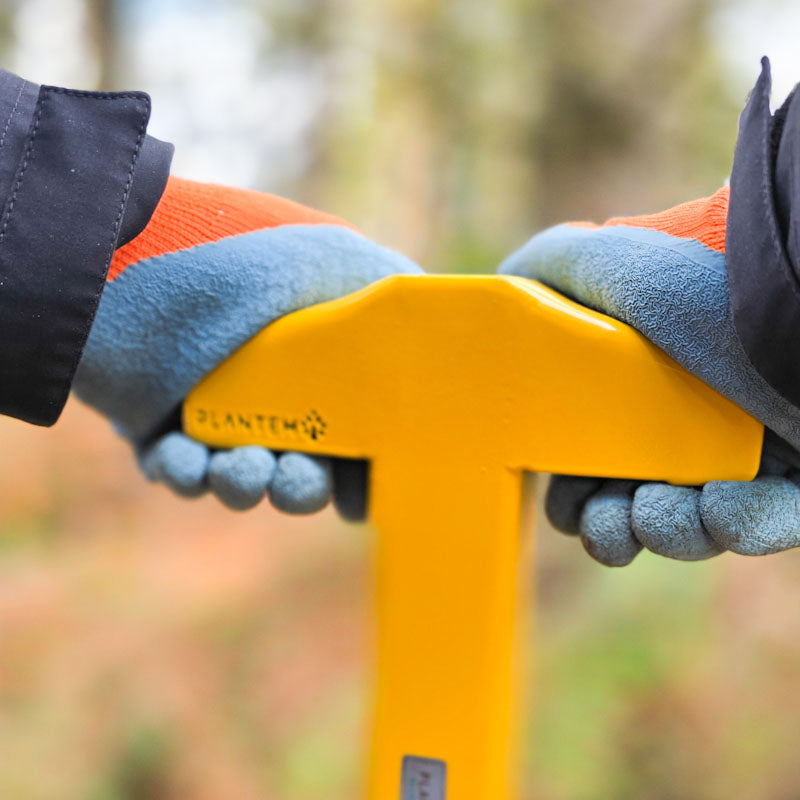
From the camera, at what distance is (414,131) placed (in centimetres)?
175

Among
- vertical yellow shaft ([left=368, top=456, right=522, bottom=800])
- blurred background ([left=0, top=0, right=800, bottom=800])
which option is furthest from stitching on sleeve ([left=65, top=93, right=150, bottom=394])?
blurred background ([left=0, top=0, right=800, bottom=800])

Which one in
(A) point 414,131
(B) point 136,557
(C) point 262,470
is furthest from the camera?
(A) point 414,131

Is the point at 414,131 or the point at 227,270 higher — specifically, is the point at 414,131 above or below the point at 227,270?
above

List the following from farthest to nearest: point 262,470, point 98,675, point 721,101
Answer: point 721,101 → point 98,675 → point 262,470

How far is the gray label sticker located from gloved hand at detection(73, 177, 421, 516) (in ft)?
0.38

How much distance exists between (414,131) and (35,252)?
1559 millimetres

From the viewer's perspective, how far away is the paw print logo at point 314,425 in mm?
360

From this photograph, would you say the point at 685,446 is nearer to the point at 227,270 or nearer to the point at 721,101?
the point at 227,270

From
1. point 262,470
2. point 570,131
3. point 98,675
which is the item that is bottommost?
point 98,675

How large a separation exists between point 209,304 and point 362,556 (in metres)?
1.23

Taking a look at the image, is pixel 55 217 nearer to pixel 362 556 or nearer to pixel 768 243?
pixel 768 243

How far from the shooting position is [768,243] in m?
0.27

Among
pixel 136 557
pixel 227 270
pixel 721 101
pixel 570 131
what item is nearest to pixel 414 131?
pixel 570 131

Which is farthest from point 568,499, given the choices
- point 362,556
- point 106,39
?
point 106,39
